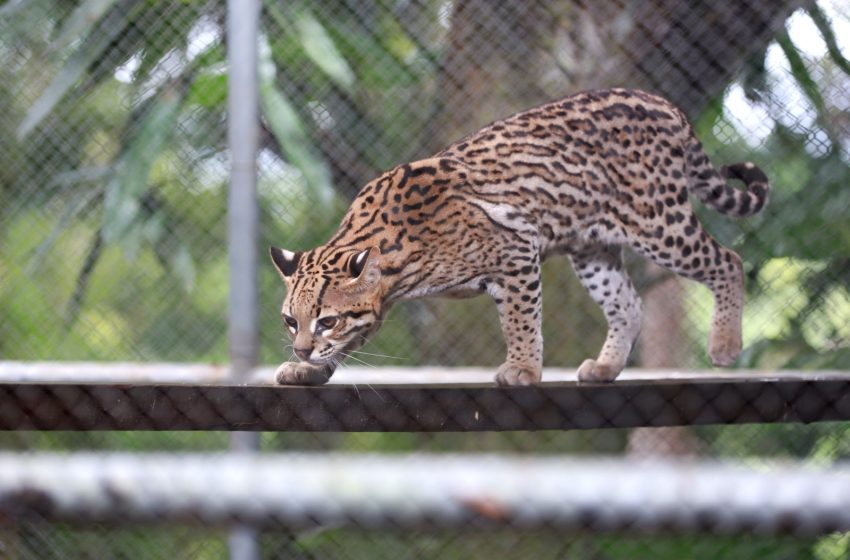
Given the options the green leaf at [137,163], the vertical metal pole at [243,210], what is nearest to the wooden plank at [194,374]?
the vertical metal pole at [243,210]

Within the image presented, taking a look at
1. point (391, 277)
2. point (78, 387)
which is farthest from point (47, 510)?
point (391, 277)

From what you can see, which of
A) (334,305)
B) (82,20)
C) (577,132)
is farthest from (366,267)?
(82,20)

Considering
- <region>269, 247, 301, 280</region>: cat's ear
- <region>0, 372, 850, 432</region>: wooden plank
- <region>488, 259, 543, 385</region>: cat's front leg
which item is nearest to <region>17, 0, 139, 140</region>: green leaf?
<region>269, 247, 301, 280</region>: cat's ear

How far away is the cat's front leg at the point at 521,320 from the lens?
2.18 metres

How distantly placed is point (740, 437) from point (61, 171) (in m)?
2.36

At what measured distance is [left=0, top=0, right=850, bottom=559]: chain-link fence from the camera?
2.86 meters

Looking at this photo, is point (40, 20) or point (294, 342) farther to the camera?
point (40, 20)

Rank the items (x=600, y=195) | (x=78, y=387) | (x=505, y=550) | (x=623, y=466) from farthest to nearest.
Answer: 1. (x=505, y=550)
2. (x=600, y=195)
3. (x=78, y=387)
4. (x=623, y=466)

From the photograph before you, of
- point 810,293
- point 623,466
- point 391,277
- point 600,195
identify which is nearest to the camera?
point 623,466

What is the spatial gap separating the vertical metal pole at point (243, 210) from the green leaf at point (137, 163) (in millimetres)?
748

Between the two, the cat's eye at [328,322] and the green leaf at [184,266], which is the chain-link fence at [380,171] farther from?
the cat's eye at [328,322]

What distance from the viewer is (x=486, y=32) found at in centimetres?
294

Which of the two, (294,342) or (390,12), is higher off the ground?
(390,12)

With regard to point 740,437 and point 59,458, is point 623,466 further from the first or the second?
point 740,437
